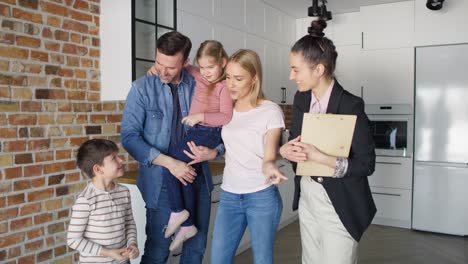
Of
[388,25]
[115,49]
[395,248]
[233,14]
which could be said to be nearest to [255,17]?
[233,14]

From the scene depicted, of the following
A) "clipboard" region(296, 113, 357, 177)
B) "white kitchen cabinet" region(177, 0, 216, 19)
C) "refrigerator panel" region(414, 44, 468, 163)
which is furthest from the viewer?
"refrigerator panel" region(414, 44, 468, 163)

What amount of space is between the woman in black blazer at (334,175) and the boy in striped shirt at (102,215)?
0.76 metres

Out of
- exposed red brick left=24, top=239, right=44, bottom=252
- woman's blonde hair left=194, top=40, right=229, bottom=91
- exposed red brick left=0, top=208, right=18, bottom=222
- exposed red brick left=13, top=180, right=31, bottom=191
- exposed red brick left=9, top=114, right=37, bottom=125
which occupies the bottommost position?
exposed red brick left=24, top=239, right=44, bottom=252

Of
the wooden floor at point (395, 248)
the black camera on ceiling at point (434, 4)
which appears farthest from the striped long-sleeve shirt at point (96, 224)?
the black camera on ceiling at point (434, 4)

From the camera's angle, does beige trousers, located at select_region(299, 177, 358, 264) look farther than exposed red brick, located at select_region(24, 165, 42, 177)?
No

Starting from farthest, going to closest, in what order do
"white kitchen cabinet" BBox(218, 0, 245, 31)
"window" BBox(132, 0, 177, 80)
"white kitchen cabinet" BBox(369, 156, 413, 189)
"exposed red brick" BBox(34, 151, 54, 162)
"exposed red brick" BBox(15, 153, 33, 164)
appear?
"white kitchen cabinet" BBox(369, 156, 413, 189) → "white kitchen cabinet" BBox(218, 0, 245, 31) → "window" BBox(132, 0, 177, 80) → "exposed red brick" BBox(34, 151, 54, 162) → "exposed red brick" BBox(15, 153, 33, 164)

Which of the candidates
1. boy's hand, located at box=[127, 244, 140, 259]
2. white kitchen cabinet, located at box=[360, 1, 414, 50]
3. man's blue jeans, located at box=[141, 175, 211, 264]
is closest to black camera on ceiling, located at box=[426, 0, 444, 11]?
white kitchen cabinet, located at box=[360, 1, 414, 50]

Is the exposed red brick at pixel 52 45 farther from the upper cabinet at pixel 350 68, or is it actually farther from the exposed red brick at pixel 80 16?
the upper cabinet at pixel 350 68

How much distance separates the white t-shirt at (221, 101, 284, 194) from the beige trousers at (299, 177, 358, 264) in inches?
7.4

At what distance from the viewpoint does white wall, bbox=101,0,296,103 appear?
8.63 feet

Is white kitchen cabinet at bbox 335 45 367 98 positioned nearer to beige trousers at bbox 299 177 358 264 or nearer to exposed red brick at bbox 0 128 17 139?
beige trousers at bbox 299 177 358 264

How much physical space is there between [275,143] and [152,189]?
0.62 m

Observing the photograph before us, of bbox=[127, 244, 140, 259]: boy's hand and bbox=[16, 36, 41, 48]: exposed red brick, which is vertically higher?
bbox=[16, 36, 41, 48]: exposed red brick

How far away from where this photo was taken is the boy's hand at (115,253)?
5.47 ft
